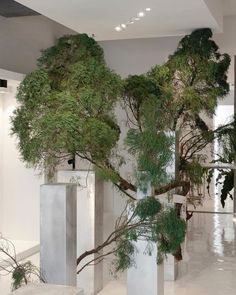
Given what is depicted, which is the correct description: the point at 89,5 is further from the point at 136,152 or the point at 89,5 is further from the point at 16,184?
the point at 16,184

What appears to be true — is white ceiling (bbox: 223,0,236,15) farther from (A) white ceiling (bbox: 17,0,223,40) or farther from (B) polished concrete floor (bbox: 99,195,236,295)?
(B) polished concrete floor (bbox: 99,195,236,295)

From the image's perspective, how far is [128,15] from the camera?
17.4 feet

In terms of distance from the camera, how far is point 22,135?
355 centimetres

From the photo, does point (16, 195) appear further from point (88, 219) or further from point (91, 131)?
point (91, 131)

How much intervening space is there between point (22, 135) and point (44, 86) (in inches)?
17.3

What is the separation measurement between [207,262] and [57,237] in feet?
11.0

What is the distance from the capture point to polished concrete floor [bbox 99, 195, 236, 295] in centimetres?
475

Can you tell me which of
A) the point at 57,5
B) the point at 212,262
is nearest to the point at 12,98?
the point at 57,5

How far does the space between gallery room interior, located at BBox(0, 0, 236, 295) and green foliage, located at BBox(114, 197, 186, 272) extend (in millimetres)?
10

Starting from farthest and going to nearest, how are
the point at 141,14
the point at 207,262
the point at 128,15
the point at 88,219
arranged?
the point at 207,262
the point at 128,15
the point at 141,14
the point at 88,219

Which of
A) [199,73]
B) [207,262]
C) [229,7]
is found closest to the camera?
[199,73]

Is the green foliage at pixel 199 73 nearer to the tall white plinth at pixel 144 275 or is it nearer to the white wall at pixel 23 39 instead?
the tall white plinth at pixel 144 275

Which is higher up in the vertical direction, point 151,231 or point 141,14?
point 141,14

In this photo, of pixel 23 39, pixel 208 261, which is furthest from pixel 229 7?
pixel 208 261
